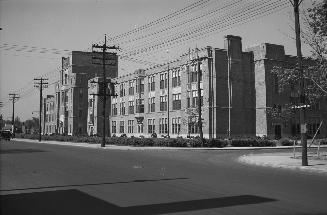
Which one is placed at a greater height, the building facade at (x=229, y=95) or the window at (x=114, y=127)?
the building facade at (x=229, y=95)

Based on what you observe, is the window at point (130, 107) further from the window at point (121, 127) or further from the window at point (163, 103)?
the window at point (163, 103)

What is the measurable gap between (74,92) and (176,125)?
4646 centimetres

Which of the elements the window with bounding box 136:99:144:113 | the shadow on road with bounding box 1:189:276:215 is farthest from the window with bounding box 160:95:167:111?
the shadow on road with bounding box 1:189:276:215

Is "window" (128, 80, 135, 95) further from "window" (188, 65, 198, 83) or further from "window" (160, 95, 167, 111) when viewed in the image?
"window" (188, 65, 198, 83)

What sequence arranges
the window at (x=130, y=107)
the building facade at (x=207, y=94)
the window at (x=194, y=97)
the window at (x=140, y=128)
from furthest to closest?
the window at (x=130, y=107) → the window at (x=140, y=128) → the window at (x=194, y=97) → the building facade at (x=207, y=94)

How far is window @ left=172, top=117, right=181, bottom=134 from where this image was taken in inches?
2482

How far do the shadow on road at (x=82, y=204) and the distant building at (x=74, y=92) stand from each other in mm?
89890

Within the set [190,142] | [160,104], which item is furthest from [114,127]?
[190,142]

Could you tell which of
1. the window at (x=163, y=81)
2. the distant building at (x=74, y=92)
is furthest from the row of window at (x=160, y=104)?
the distant building at (x=74, y=92)

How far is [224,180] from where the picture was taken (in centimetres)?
1362

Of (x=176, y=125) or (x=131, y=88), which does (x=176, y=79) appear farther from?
(x=131, y=88)

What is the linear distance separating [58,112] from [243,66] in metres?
65.8

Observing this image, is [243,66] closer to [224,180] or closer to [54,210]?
[224,180]

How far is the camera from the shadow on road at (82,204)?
837cm
